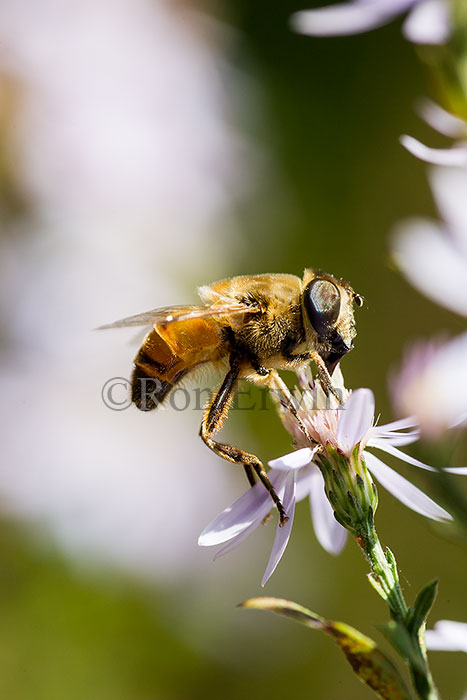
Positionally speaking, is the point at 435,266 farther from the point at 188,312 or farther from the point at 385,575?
the point at 188,312

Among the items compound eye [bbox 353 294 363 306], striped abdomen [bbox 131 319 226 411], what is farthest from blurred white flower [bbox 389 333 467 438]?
striped abdomen [bbox 131 319 226 411]

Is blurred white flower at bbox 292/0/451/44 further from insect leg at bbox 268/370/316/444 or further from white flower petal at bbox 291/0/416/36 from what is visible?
insect leg at bbox 268/370/316/444

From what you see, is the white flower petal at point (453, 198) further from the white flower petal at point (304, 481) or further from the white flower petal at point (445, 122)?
the white flower petal at point (304, 481)

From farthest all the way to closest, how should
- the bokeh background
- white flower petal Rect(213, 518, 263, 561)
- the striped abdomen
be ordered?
1. the bokeh background
2. the striped abdomen
3. white flower petal Rect(213, 518, 263, 561)

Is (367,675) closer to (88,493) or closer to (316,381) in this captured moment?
(316,381)

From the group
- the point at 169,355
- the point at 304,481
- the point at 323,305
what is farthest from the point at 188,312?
the point at 304,481

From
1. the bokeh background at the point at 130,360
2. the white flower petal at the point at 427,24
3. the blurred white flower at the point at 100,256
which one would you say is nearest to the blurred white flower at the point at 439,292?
the white flower petal at the point at 427,24

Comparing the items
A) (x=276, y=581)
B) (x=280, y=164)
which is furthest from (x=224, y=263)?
(x=276, y=581)
